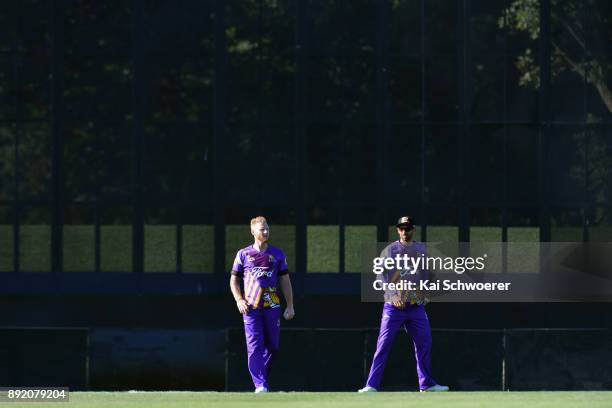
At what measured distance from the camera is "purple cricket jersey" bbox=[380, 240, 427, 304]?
16.4 metres

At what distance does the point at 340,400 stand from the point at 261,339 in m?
1.72

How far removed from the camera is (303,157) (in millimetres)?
22297

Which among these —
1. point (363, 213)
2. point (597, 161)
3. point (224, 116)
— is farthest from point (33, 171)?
point (597, 161)

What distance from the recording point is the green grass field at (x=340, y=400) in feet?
47.3

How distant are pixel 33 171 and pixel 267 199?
124 inches

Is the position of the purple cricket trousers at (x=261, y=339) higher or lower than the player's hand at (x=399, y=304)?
lower

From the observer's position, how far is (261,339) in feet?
53.6

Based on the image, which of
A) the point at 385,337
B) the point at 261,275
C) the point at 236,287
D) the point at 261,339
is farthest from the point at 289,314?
the point at 385,337

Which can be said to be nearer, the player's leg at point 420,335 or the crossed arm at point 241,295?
the crossed arm at point 241,295

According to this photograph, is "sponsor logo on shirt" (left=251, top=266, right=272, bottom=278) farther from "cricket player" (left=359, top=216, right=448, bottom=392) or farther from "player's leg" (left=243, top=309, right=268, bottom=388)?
"cricket player" (left=359, top=216, right=448, bottom=392)

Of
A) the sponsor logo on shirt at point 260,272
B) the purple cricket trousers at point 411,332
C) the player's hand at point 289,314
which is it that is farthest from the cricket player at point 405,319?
the sponsor logo on shirt at point 260,272

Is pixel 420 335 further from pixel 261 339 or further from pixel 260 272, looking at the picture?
pixel 260 272

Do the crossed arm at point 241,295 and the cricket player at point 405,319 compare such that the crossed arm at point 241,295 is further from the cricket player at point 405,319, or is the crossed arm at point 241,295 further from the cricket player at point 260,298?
the cricket player at point 405,319

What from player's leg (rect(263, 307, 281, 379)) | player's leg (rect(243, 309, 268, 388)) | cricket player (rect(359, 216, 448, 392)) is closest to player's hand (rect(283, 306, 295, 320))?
player's leg (rect(263, 307, 281, 379))
